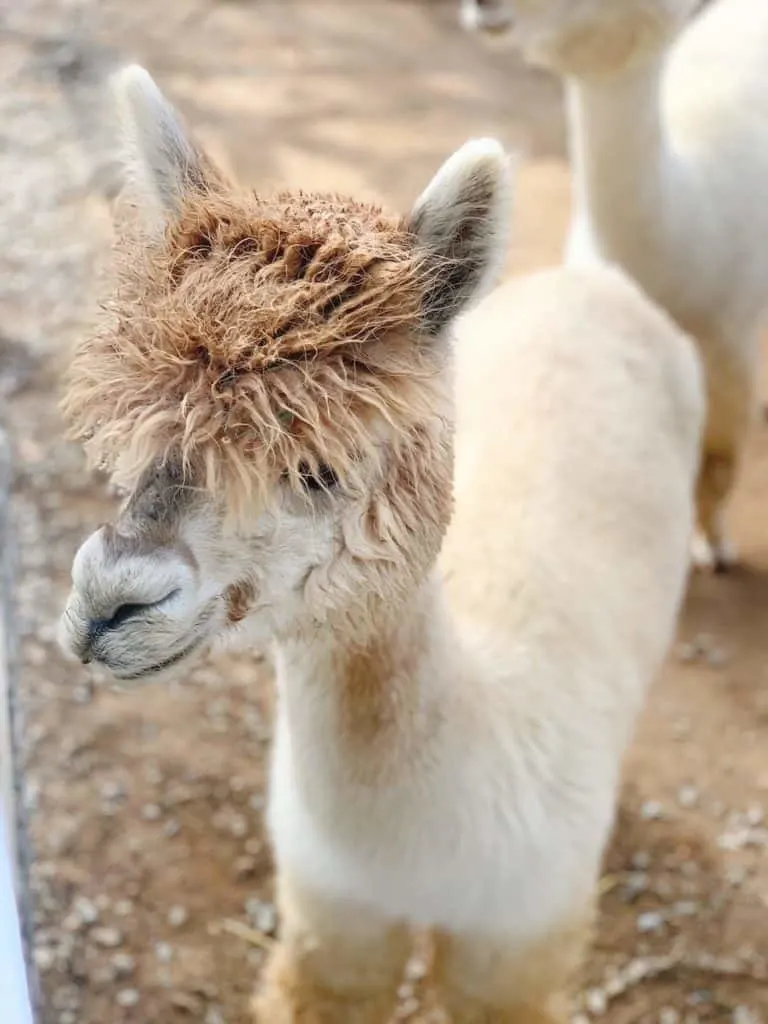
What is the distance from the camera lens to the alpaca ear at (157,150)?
4.91ft

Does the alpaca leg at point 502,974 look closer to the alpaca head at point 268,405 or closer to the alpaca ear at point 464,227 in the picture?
the alpaca head at point 268,405

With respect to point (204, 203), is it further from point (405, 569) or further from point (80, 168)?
point (80, 168)

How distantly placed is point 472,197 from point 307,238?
0.21 m

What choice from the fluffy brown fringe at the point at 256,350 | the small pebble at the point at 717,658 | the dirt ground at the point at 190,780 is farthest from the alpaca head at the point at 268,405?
the small pebble at the point at 717,658

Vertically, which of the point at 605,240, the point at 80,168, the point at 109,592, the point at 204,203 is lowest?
the point at 80,168

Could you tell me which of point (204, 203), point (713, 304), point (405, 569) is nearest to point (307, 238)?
point (204, 203)

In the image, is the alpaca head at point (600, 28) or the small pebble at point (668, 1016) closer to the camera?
the small pebble at point (668, 1016)

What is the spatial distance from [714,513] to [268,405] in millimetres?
2522

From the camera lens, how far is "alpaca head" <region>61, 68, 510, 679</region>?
50.8 inches

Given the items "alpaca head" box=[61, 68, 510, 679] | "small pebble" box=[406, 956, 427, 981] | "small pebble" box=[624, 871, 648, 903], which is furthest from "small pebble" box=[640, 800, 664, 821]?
"alpaca head" box=[61, 68, 510, 679]

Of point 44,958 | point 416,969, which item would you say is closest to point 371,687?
point 416,969

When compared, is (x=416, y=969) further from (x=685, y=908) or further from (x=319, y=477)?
(x=319, y=477)

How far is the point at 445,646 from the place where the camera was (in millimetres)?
1679

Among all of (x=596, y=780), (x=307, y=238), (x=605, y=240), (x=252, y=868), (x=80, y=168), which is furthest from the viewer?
(x=80, y=168)
